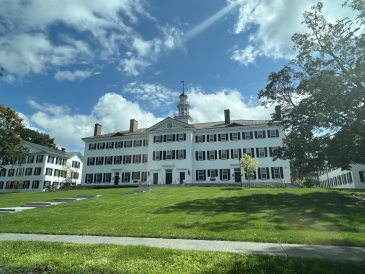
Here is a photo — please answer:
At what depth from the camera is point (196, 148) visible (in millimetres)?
38938

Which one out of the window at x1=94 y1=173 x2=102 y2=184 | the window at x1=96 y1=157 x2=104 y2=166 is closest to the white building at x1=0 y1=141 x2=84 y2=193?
the window at x1=94 y1=173 x2=102 y2=184

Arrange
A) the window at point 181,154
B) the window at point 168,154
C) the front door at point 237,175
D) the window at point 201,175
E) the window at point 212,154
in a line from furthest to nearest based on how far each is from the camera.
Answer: the window at point 168,154
the window at point 181,154
the window at point 212,154
the window at point 201,175
the front door at point 237,175

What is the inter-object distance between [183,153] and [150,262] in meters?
33.0

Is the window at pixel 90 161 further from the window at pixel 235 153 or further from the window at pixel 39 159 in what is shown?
the window at pixel 235 153

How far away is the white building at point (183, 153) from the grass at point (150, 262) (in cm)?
3041

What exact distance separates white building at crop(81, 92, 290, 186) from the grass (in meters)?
30.4

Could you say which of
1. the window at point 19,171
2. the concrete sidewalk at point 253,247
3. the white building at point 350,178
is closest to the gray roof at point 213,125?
the white building at point 350,178

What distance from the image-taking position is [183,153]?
38250mm

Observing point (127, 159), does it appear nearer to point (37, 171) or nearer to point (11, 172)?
point (37, 171)

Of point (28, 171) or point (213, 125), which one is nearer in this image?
point (213, 125)

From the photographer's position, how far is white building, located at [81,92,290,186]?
3559 centimetres

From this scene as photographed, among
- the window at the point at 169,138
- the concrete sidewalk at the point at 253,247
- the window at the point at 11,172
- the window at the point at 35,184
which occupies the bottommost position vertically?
the concrete sidewalk at the point at 253,247

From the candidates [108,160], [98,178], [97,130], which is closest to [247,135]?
[108,160]

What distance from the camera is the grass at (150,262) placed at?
4.74 metres
